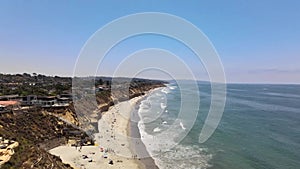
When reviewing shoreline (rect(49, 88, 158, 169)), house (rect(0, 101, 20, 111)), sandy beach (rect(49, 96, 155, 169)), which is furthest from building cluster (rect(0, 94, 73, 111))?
sandy beach (rect(49, 96, 155, 169))

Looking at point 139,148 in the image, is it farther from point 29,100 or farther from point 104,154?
point 29,100

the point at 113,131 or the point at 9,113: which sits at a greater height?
the point at 9,113

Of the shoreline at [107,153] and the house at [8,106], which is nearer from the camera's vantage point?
the shoreline at [107,153]

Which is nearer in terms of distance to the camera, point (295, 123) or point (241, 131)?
point (241, 131)

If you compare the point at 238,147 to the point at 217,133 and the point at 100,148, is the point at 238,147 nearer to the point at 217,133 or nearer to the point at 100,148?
the point at 217,133

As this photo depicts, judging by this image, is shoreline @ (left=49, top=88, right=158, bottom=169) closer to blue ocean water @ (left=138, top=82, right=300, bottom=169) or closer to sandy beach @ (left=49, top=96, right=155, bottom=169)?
sandy beach @ (left=49, top=96, right=155, bottom=169)

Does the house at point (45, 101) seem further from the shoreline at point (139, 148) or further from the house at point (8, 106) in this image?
the shoreline at point (139, 148)

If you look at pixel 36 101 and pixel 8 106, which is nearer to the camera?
pixel 8 106

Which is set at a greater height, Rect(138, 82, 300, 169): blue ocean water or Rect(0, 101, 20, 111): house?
Rect(0, 101, 20, 111): house

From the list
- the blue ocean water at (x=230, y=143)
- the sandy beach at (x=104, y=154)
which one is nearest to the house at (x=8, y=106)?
the sandy beach at (x=104, y=154)

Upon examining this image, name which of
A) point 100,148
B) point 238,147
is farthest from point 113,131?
point 238,147

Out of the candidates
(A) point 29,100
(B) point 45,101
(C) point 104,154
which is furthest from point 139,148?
(A) point 29,100
